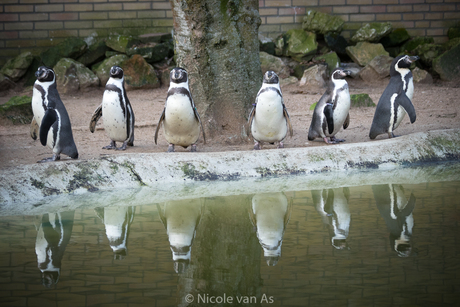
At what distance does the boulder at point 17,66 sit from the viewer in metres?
8.79

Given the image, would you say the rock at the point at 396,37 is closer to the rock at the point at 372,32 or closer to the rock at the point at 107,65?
the rock at the point at 372,32

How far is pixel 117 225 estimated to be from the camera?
2.44 meters

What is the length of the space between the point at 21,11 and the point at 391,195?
8243 millimetres

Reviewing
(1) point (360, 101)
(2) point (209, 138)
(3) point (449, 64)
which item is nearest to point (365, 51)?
(3) point (449, 64)

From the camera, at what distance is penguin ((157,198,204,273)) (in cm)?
192

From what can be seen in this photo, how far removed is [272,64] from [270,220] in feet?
22.2

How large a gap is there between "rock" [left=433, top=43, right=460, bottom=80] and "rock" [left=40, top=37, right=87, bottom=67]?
6.42 metres

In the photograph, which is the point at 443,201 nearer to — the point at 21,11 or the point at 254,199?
the point at 254,199

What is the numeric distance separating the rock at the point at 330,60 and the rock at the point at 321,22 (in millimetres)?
493

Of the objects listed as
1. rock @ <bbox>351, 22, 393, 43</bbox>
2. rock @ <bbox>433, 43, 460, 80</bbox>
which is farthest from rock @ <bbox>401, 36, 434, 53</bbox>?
rock @ <bbox>433, 43, 460, 80</bbox>

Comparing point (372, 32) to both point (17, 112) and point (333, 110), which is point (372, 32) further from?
point (17, 112)

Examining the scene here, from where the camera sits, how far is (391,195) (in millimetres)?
2928

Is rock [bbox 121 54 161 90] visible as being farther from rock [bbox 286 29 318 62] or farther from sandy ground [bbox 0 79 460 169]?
rock [bbox 286 29 318 62]

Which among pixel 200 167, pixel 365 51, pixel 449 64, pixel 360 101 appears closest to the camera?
pixel 200 167
